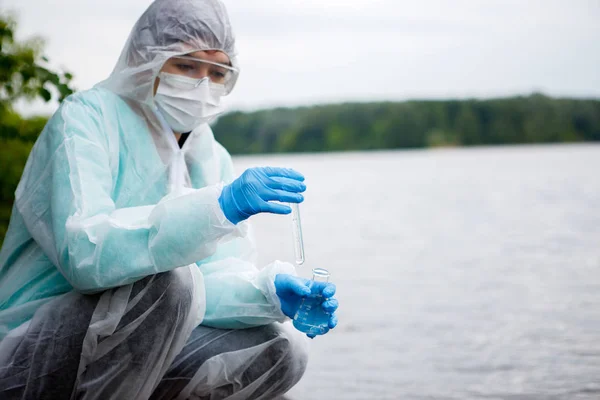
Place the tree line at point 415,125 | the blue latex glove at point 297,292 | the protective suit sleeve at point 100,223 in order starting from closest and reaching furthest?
1. the protective suit sleeve at point 100,223
2. the blue latex glove at point 297,292
3. the tree line at point 415,125

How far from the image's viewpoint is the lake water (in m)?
3.34

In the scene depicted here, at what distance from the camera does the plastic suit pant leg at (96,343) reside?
6.79ft

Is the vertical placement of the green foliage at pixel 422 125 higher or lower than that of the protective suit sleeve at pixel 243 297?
lower

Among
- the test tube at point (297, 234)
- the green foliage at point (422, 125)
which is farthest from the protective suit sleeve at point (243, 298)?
the green foliage at point (422, 125)

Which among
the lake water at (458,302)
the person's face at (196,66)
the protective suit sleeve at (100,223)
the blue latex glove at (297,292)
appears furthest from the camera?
the lake water at (458,302)

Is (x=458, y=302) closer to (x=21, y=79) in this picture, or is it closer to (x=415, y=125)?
(x=21, y=79)

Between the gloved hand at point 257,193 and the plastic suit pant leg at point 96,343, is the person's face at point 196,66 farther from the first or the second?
the plastic suit pant leg at point 96,343

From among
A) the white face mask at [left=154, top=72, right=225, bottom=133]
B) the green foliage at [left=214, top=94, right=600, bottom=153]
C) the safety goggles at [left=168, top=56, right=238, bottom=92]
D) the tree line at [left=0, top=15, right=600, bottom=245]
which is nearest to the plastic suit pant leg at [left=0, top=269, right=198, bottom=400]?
the white face mask at [left=154, top=72, right=225, bottom=133]

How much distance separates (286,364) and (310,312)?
243mm

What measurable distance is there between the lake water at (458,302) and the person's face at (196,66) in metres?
1.41

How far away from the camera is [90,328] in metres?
2.05

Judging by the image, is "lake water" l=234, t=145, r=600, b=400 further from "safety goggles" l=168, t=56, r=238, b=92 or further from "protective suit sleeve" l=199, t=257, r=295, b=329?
"safety goggles" l=168, t=56, r=238, b=92

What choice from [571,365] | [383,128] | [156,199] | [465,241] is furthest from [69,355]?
[383,128]

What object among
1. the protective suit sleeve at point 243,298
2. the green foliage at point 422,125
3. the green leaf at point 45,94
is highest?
the green leaf at point 45,94
